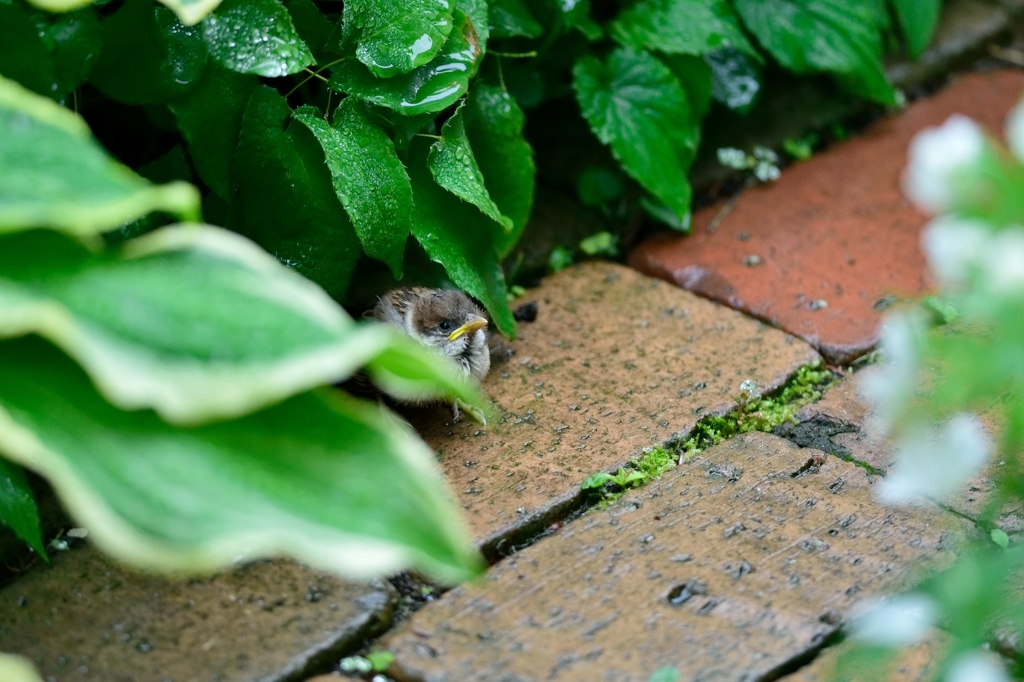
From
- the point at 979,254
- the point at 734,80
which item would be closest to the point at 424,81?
the point at 734,80

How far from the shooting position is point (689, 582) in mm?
1906

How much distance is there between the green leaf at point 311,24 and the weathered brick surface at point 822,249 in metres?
1.09

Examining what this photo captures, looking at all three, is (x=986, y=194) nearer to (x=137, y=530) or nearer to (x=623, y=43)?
(x=137, y=530)

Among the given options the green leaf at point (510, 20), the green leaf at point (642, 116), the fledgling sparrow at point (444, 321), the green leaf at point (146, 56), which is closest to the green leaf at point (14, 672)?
the green leaf at point (146, 56)

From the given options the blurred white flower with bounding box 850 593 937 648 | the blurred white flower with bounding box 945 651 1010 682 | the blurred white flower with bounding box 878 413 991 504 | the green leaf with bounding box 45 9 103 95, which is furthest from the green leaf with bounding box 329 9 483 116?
the blurred white flower with bounding box 945 651 1010 682

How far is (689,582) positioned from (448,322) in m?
1.05

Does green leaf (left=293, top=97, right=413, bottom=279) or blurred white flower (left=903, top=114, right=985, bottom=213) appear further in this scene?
green leaf (left=293, top=97, right=413, bottom=279)

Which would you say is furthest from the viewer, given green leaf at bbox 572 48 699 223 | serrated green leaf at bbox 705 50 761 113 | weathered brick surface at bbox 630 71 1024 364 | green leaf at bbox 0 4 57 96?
serrated green leaf at bbox 705 50 761 113

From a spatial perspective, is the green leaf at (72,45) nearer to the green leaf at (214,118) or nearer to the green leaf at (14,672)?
the green leaf at (214,118)

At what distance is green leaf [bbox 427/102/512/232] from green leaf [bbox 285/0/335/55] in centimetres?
32

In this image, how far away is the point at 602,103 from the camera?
117 inches

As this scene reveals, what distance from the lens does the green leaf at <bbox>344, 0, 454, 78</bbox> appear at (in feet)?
7.64

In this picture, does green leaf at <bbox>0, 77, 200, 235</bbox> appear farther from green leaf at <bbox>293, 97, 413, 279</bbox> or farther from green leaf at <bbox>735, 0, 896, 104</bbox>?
green leaf at <bbox>735, 0, 896, 104</bbox>

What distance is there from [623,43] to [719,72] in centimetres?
40
